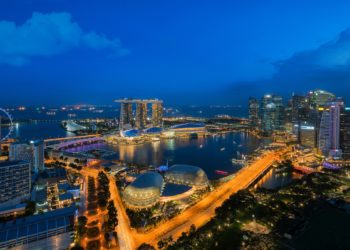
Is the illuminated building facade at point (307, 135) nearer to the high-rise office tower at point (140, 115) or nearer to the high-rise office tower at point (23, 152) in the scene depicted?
the high-rise office tower at point (140, 115)

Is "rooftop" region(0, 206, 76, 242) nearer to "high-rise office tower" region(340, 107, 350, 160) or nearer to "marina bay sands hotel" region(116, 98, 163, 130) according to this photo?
"high-rise office tower" region(340, 107, 350, 160)

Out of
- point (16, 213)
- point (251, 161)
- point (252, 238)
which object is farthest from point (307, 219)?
point (16, 213)

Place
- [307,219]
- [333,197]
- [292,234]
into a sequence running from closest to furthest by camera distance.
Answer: [292,234]
[307,219]
[333,197]

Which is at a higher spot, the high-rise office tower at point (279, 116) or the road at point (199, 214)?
the high-rise office tower at point (279, 116)

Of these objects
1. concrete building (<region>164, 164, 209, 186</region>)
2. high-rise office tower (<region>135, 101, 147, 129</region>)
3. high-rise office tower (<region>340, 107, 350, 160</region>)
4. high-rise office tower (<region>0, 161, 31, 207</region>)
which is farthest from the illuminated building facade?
high-rise office tower (<region>0, 161, 31, 207</region>)

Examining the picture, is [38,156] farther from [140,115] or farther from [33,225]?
[140,115]

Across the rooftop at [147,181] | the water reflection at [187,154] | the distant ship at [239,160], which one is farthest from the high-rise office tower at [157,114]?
the rooftop at [147,181]

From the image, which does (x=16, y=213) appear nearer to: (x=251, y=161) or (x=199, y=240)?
(x=199, y=240)
